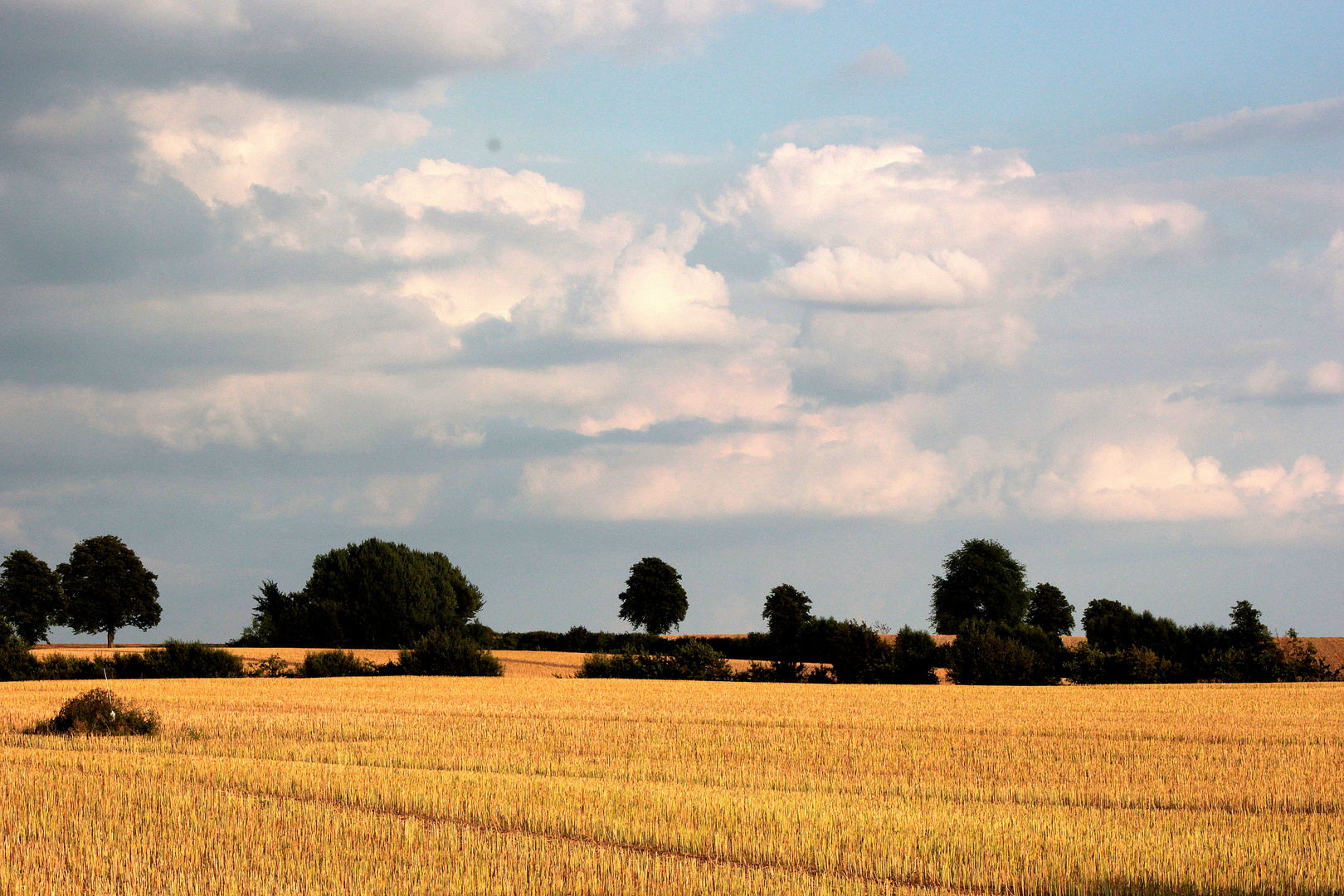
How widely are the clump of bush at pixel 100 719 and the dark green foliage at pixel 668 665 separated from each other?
30295 millimetres

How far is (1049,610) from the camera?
99062mm

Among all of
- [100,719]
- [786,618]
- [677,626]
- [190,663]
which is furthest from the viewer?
[677,626]

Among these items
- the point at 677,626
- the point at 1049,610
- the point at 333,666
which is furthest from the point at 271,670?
the point at 1049,610

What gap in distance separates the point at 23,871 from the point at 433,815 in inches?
182

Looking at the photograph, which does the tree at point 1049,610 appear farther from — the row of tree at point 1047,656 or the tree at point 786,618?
the row of tree at point 1047,656

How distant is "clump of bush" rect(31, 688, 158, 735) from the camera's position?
23.5 meters

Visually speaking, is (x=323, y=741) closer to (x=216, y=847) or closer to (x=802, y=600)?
(x=216, y=847)

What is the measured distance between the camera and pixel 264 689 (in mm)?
39406

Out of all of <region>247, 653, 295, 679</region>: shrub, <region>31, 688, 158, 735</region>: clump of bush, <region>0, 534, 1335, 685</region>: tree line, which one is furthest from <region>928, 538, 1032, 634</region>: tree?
<region>31, 688, 158, 735</region>: clump of bush

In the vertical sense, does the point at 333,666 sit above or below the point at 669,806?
below

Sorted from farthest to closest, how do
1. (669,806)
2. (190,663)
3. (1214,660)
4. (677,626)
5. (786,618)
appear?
(677,626) → (786,618) → (1214,660) → (190,663) → (669,806)

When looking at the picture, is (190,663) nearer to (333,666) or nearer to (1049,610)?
(333,666)

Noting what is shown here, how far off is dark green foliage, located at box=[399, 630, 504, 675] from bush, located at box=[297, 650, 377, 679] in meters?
1.75

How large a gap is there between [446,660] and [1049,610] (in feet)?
207
